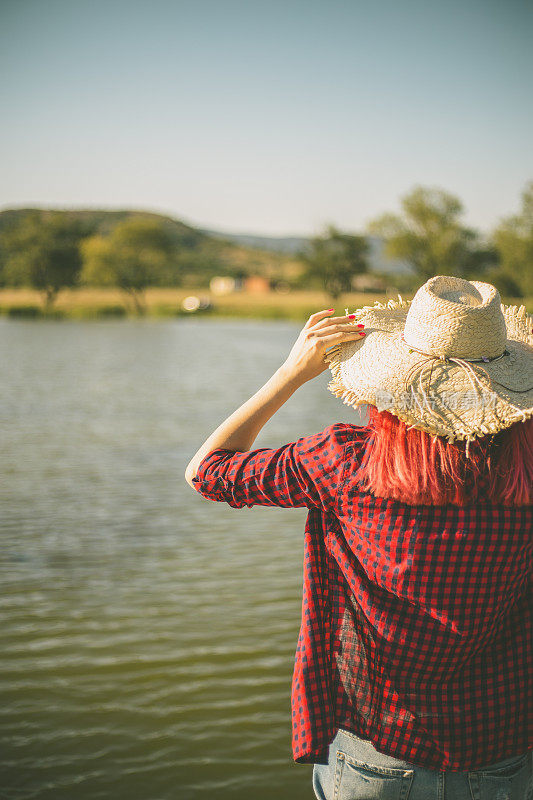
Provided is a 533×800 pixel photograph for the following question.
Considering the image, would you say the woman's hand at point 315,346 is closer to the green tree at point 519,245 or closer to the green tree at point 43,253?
the green tree at point 519,245

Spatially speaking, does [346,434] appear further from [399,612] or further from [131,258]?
[131,258]

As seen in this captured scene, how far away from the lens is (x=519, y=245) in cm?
6600

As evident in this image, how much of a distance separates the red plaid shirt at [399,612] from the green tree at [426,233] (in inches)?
2936

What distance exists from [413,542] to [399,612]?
0.18 meters

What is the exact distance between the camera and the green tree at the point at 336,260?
97.1m

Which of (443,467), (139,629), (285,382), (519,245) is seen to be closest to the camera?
(443,467)

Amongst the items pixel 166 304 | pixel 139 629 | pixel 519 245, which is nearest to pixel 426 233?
pixel 519 245

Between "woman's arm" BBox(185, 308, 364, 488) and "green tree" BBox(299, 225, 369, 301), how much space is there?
316ft

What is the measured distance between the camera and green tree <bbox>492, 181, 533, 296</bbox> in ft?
216

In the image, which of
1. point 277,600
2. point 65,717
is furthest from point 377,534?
point 277,600

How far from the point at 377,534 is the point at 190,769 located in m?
2.86

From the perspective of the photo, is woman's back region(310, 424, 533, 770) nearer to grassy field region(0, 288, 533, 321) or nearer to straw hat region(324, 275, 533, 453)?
straw hat region(324, 275, 533, 453)

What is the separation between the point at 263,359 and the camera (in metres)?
29.4

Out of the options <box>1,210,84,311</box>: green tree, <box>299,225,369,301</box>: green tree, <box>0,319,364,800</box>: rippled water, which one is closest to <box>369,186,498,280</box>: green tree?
<box>299,225,369,301</box>: green tree
